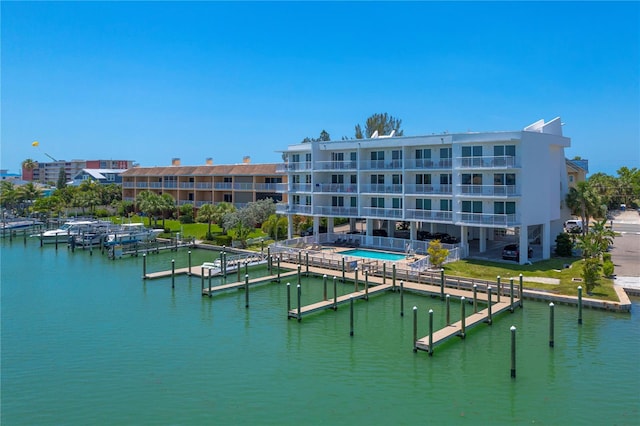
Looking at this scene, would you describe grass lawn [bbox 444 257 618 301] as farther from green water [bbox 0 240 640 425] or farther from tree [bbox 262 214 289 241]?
tree [bbox 262 214 289 241]

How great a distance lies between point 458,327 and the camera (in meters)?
25.8

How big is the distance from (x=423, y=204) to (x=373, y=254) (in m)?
6.21

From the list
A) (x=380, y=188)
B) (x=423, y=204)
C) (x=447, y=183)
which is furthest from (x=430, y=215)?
(x=380, y=188)

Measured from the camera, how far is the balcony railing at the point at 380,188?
149 feet

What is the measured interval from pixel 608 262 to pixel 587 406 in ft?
66.8

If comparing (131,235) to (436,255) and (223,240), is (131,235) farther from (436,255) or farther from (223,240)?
(436,255)

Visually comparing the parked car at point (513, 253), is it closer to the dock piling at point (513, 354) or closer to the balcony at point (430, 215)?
the balcony at point (430, 215)

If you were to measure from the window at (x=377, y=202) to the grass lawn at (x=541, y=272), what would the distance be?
9951 millimetres

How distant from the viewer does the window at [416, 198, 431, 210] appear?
44.0 m

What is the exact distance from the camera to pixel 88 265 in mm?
47500

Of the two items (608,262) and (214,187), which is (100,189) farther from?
(608,262)

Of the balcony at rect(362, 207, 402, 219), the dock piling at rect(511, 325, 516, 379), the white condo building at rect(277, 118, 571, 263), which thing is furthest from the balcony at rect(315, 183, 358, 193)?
the dock piling at rect(511, 325, 516, 379)

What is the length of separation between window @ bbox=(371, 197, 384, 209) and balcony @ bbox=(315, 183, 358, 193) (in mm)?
2110

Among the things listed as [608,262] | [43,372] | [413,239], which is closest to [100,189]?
[413,239]
